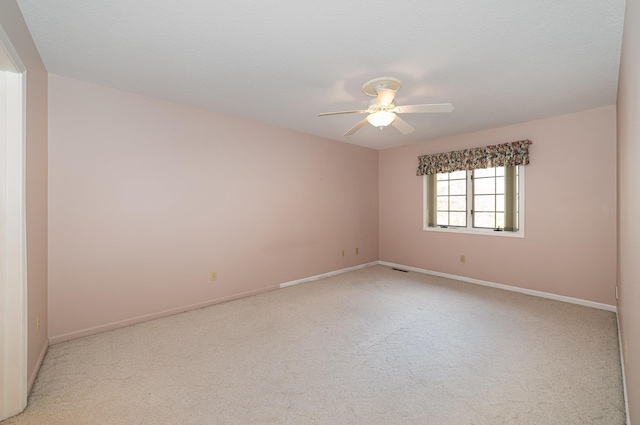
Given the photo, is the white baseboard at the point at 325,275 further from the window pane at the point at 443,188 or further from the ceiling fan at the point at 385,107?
the ceiling fan at the point at 385,107

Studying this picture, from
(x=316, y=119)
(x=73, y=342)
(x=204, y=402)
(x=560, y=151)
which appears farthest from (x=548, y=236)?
(x=73, y=342)

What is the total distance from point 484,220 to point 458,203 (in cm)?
51

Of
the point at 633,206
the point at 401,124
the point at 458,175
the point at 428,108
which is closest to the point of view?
the point at 633,206

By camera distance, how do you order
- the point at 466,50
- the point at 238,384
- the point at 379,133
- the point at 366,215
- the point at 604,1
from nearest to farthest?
the point at 604,1 → the point at 238,384 → the point at 466,50 → the point at 379,133 → the point at 366,215

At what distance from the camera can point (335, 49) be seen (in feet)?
7.27

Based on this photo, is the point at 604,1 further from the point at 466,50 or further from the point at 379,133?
the point at 379,133

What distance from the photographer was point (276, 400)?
191cm

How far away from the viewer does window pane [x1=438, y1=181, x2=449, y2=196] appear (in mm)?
5164

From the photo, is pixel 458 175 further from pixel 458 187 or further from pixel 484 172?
pixel 484 172

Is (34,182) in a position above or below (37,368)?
above

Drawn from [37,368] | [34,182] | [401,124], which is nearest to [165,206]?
[34,182]

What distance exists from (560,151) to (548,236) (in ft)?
3.71

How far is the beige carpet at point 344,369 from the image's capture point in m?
1.79

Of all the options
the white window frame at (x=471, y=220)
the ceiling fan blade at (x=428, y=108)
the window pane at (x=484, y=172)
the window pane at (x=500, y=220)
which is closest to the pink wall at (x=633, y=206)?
the ceiling fan blade at (x=428, y=108)
